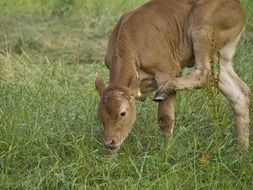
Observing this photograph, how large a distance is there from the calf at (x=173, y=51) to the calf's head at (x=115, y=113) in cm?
5

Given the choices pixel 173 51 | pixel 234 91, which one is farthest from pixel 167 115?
pixel 234 91

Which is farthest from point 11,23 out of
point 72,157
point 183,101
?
point 72,157

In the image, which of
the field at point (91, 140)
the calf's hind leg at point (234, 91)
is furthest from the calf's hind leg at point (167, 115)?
the calf's hind leg at point (234, 91)

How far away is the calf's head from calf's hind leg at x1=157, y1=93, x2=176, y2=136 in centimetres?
59

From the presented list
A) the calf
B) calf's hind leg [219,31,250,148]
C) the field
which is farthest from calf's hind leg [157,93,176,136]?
calf's hind leg [219,31,250,148]

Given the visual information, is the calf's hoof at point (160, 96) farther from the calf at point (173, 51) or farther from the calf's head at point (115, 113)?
the calf's head at point (115, 113)

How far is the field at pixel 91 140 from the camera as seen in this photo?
6.92 meters

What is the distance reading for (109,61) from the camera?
777 centimetres

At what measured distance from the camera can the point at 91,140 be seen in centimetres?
767

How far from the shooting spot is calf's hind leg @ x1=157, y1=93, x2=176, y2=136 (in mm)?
7738

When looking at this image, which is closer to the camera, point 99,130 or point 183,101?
point 99,130

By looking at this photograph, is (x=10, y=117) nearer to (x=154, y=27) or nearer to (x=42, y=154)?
(x=42, y=154)

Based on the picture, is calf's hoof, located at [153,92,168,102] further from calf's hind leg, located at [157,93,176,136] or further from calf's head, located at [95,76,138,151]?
calf's head, located at [95,76,138,151]

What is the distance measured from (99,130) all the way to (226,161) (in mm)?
1445
